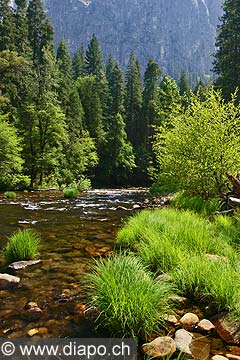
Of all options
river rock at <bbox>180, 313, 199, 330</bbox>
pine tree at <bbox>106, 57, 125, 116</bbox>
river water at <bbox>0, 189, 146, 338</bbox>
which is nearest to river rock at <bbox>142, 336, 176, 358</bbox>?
river rock at <bbox>180, 313, 199, 330</bbox>

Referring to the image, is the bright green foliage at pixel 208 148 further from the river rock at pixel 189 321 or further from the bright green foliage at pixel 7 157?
the bright green foliage at pixel 7 157

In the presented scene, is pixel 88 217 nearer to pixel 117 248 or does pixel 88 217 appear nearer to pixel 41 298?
pixel 117 248

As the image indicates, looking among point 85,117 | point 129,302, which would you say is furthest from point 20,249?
point 85,117

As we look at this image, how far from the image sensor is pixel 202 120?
41.8 feet

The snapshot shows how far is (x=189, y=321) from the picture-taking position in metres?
4.32

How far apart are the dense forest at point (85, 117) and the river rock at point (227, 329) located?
851 cm

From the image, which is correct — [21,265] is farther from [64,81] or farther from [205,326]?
[64,81]

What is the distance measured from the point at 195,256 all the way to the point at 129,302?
1.97 meters

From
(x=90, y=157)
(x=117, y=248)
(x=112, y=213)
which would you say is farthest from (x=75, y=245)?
(x=90, y=157)

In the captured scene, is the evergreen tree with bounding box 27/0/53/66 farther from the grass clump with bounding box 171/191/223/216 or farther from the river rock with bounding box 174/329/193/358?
the river rock with bounding box 174/329/193/358

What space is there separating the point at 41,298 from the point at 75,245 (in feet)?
11.4

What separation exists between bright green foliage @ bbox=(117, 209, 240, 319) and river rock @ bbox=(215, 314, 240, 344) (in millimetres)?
118

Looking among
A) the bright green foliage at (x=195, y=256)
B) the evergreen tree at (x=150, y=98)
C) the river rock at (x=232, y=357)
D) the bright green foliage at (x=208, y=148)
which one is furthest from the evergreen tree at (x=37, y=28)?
the river rock at (x=232, y=357)

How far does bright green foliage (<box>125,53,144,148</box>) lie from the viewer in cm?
6269
